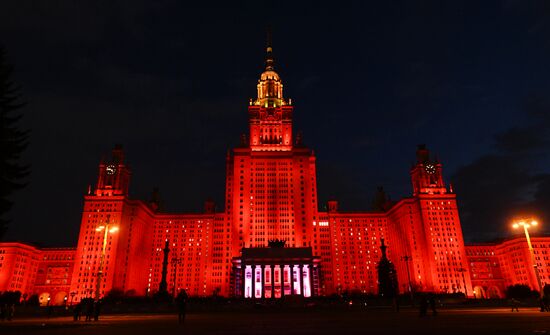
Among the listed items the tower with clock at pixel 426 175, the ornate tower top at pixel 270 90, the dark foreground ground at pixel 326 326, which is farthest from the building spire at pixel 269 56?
the dark foreground ground at pixel 326 326

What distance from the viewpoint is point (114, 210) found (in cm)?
12712

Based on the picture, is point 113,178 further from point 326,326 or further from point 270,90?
point 326,326

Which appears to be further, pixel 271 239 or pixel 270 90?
pixel 270 90

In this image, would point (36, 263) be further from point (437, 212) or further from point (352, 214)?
point (437, 212)

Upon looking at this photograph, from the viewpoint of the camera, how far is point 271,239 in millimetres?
128000

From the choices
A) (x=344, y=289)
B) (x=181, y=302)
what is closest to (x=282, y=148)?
(x=344, y=289)

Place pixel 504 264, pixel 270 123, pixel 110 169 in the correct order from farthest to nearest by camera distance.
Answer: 1. pixel 270 123
2. pixel 504 264
3. pixel 110 169

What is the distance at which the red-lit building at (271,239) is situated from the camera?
121 meters

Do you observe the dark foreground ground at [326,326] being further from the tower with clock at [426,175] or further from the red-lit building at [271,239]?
the tower with clock at [426,175]

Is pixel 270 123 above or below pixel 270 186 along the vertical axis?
above

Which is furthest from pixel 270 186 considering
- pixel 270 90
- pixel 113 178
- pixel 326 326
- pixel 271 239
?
pixel 326 326

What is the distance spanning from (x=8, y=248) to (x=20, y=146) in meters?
130

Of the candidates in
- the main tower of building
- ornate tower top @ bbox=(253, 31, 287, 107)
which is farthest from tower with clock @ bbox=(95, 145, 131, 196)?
ornate tower top @ bbox=(253, 31, 287, 107)

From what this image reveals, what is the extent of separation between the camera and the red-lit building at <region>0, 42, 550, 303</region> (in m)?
121
